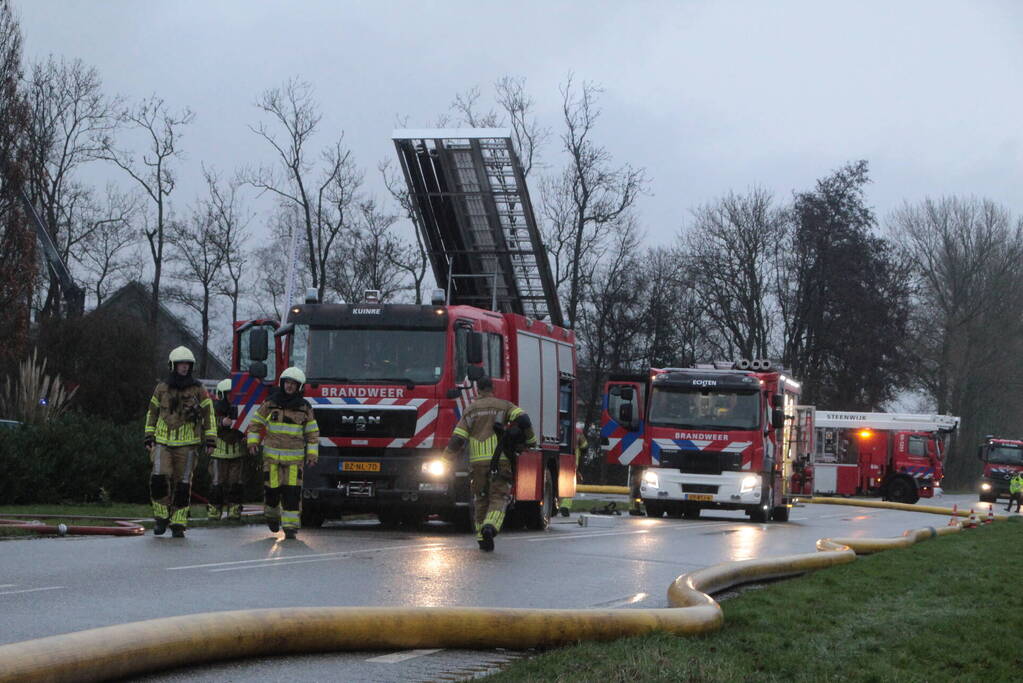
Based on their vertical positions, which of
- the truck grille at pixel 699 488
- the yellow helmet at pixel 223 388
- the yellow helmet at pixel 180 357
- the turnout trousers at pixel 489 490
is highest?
the yellow helmet at pixel 180 357

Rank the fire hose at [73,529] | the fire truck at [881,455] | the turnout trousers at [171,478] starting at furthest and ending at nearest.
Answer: the fire truck at [881,455]
the turnout trousers at [171,478]
the fire hose at [73,529]

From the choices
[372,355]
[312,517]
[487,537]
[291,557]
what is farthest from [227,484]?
[291,557]

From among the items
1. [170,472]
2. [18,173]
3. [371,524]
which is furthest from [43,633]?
[18,173]

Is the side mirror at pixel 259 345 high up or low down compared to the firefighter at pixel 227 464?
up

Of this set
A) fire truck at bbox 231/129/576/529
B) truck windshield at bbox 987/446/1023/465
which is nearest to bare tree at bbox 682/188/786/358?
truck windshield at bbox 987/446/1023/465

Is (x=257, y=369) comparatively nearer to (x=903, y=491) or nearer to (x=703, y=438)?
(x=703, y=438)

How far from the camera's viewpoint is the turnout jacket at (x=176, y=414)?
622 inches

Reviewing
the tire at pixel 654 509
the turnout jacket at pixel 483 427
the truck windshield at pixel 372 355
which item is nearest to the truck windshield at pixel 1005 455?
the tire at pixel 654 509

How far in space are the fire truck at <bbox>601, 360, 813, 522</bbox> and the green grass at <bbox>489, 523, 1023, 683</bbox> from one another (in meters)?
13.5

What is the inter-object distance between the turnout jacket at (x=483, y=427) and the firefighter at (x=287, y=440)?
152 cm

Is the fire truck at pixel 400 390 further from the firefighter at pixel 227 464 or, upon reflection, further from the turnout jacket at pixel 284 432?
the turnout jacket at pixel 284 432

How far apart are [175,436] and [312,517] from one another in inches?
161

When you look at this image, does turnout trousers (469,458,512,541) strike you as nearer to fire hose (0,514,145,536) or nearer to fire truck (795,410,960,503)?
fire hose (0,514,145,536)

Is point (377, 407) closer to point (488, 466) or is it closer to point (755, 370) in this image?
point (488, 466)
